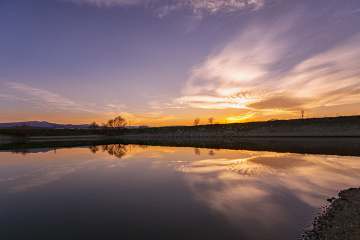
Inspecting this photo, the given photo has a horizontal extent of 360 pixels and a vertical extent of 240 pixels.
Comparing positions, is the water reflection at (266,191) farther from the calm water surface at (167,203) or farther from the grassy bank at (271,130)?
the grassy bank at (271,130)

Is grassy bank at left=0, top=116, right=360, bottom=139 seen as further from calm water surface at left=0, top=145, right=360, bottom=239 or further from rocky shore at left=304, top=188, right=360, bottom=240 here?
rocky shore at left=304, top=188, right=360, bottom=240

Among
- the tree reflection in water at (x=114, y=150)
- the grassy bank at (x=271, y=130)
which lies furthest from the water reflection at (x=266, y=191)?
the grassy bank at (x=271, y=130)

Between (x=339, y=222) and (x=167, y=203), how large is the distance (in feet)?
27.0

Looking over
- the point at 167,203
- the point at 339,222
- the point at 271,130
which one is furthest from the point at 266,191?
the point at 271,130

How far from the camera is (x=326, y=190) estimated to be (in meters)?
13.7

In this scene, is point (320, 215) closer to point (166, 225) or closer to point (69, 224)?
point (166, 225)

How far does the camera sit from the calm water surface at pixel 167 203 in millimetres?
8664

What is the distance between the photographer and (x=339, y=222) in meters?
8.63

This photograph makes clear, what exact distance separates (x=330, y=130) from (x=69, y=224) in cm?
8858

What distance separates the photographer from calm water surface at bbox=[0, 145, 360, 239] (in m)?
8.66

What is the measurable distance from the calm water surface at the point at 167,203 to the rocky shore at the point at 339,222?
1.79 ft

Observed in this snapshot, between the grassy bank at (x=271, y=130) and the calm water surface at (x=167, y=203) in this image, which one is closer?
the calm water surface at (x=167, y=203)

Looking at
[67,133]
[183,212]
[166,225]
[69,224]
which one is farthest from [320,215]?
[67,133]

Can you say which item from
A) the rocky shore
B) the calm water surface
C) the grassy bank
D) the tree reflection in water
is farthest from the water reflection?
the grassy bank
